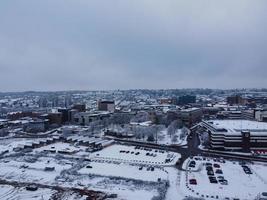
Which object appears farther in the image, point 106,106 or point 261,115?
point 106,106

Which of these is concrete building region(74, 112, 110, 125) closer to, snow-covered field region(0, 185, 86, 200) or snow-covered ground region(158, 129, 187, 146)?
snow-covered ground region(158, 129, 187, 146)

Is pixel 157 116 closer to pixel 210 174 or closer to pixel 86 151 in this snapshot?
pixel 86 151

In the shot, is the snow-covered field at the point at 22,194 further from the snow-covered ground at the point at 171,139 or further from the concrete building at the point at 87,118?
the concrete building at the point at 87,118

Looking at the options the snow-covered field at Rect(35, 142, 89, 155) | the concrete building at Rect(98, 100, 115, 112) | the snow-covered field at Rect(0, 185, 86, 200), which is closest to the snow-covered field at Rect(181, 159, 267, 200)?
the snow-covered field at Rect(0, 185, 86, 200)

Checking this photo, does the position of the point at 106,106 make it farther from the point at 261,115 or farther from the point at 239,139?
the point at 239,139

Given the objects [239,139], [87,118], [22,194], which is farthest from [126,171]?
[87,118]
